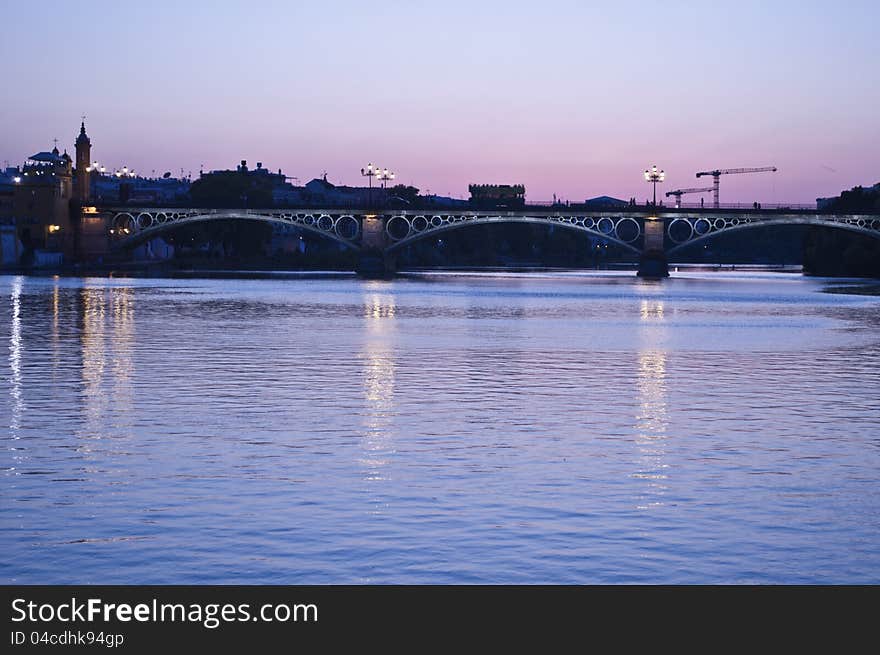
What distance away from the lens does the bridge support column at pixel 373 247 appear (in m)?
156

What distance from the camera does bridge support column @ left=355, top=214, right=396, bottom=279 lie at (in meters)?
156

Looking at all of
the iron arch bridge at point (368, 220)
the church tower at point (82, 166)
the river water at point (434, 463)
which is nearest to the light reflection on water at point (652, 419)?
the river water at point (434, 463)

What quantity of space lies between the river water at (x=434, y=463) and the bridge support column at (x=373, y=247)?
11148 cm

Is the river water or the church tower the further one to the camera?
the church tower

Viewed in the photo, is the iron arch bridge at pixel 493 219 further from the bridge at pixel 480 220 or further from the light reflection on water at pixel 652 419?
the light reflection on water at pixel 652 419

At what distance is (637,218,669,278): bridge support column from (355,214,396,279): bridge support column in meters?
26.5

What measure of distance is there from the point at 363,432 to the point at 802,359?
67.6 feet

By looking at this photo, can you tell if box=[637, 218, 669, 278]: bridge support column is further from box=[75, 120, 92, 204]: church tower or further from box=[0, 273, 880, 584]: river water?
box=[0, 273, 880, 584]: river water

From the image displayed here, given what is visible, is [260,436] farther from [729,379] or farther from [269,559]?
[729,379]

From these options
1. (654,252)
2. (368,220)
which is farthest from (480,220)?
(654,252)

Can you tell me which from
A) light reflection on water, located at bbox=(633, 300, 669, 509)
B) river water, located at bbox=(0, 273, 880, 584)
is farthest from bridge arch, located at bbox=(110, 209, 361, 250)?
river water, located at bbox=(0, 273, 880, 584)

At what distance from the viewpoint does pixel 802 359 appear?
4062cm
